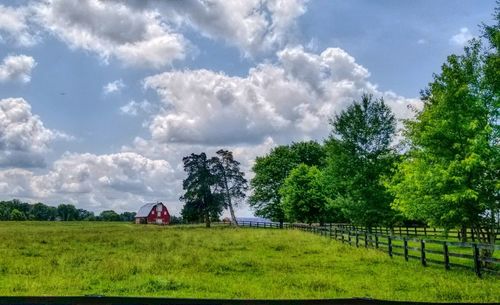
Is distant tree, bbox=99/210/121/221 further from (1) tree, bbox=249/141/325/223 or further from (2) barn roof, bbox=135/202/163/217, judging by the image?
(1) tree, bbox=249/141/325/223

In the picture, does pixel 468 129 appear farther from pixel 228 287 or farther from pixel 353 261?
pixel 228 287

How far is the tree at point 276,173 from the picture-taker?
267ft

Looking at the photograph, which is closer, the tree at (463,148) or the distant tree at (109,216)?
the tree at (463,148)

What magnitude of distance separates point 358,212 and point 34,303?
124 feet

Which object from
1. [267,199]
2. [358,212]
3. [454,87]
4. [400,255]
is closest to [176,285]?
[400,255]

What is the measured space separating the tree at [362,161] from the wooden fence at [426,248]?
2670 millimetres

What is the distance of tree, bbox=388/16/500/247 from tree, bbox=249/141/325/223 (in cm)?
5669

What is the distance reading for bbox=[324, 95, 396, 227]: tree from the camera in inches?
1590

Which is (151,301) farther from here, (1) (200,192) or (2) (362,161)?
(1) (200,192)

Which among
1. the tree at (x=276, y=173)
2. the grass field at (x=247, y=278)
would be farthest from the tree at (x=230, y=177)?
the grass field at (x=247, y=278)

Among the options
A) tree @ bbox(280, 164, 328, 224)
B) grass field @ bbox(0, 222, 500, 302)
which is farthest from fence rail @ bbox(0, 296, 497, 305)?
tree @ bbox(280, 164, 328, 224)

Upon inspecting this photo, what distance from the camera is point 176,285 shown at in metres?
14.8

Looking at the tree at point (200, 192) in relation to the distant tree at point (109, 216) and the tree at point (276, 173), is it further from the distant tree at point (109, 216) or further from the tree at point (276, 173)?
the distant tree at point (109, 216)

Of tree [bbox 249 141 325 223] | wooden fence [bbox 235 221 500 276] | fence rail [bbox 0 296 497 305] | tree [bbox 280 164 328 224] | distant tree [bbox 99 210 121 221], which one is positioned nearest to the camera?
fence rail [bbox 0 296 497 305]
